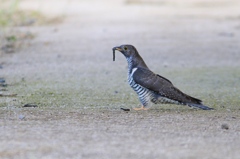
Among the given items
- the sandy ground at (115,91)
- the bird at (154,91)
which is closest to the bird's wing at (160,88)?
the bird at (154,91)

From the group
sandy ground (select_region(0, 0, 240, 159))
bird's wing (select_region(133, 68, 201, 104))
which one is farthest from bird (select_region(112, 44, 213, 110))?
sandy ground (select_region(0, 0, 240, 159))

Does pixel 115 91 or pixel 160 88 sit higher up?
pixel 160 88

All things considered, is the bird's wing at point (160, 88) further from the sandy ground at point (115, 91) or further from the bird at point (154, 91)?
the sandy ground at point (115, 91)

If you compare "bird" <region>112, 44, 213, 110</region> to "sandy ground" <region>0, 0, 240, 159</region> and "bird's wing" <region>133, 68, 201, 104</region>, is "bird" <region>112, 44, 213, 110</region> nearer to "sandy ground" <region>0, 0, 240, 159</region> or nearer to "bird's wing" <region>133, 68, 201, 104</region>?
"bird's wing" <region>133, 68, 201, 104</region>

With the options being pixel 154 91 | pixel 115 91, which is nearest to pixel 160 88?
pixel 154 91

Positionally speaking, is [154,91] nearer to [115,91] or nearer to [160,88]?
[160,88]

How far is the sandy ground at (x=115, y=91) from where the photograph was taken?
17.5 feet

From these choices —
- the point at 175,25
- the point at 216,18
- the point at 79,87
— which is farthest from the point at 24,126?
the point at 216,18

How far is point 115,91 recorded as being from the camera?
345 inches

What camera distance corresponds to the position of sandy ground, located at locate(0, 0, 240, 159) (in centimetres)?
534

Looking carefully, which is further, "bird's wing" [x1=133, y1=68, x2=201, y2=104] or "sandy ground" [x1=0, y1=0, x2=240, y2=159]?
"bird's wing" [x1=133, y1=68, x2=201, y2=104]

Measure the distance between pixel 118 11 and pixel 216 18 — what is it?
3.73 m

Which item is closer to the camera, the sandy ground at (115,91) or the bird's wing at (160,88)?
the sandy ground at (115,91)

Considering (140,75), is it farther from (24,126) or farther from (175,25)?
(175,25)
